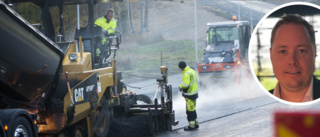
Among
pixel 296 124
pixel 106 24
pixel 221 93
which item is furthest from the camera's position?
pixel 221 93

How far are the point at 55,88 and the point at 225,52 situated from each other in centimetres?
1392

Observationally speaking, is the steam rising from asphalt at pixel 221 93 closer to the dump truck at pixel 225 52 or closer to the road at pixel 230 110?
the road at pixel 230 110

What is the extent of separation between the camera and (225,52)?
67.0 feet

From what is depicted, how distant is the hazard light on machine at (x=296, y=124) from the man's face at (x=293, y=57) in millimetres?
137

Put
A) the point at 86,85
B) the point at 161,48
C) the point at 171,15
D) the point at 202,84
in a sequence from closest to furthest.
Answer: the point at 86,85 < the point at 202,84 < the point at 161,48 < the point at 171,15

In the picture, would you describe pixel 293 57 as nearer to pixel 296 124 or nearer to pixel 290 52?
pixel 290 52

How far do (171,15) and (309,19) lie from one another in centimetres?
4938

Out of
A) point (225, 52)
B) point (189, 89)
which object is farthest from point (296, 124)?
point (225, 52)

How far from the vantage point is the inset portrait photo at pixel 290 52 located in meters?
1.41

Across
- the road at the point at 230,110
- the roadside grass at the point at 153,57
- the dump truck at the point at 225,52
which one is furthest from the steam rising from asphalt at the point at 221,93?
the roadside grass at the point at 153,57

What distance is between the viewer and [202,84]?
1953 cm

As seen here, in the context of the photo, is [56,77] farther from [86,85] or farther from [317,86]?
[317,86]

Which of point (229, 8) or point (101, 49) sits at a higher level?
point (229, 8)

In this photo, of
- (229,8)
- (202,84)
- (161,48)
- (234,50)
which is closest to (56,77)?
(202,84)
